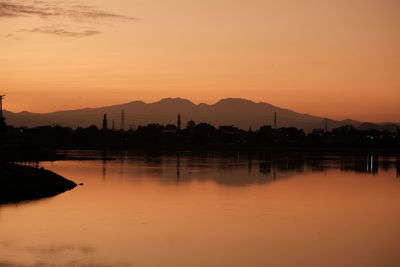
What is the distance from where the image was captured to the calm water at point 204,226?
23422 mm

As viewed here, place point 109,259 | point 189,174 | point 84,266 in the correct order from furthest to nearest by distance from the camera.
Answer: point 189,174, point 109,259, point 84,266

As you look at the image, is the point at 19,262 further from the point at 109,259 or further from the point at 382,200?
the point at 382,200

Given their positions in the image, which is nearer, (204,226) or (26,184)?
(204,226)

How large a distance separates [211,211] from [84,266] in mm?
16560

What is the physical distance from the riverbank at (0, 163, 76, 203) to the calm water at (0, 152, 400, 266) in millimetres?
1225

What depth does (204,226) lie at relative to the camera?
3097 cm

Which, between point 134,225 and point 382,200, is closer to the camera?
point 134,225

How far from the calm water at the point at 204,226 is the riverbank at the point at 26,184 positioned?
1225mm

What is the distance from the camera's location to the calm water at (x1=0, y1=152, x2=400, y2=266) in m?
23.4

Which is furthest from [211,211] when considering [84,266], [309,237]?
[84,266]

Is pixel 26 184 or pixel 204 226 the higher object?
pixel 26 184

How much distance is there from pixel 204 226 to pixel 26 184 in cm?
1566

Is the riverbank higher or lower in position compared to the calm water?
higher

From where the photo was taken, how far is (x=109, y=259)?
2252cm
